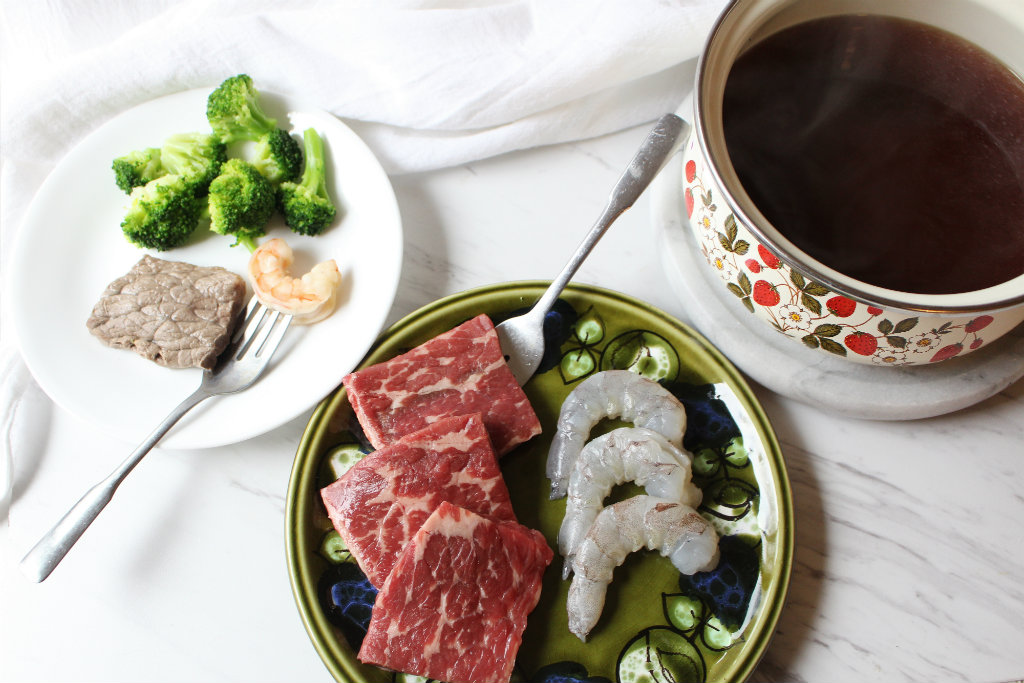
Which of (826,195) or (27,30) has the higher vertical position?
(27,30)

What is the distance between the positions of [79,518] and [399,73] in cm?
126

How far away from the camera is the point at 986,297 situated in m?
1.22

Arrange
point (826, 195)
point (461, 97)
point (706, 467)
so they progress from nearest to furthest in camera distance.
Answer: point (826, 195), point (706, 467), point (461, 97)

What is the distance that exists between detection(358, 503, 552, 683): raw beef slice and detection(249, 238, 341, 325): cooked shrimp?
0.56 metres

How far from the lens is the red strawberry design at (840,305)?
4.17 ft

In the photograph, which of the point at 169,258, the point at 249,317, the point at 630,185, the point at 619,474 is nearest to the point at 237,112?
the point at 169,258

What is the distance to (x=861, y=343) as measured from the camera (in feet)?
4.55

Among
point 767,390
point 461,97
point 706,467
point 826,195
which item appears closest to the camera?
point 826,195

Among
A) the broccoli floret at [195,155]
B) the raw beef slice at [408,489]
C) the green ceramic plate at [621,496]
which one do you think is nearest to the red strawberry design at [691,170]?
the green ceramic plate at [621,496]

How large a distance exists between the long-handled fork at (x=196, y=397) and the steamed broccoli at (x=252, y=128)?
342mm

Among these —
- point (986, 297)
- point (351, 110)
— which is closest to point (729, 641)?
point (986, 297)

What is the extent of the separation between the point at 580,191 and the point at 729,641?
110 cm

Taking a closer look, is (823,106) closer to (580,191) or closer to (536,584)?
(580,191)

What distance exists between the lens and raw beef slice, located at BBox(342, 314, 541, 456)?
1.63 metres
